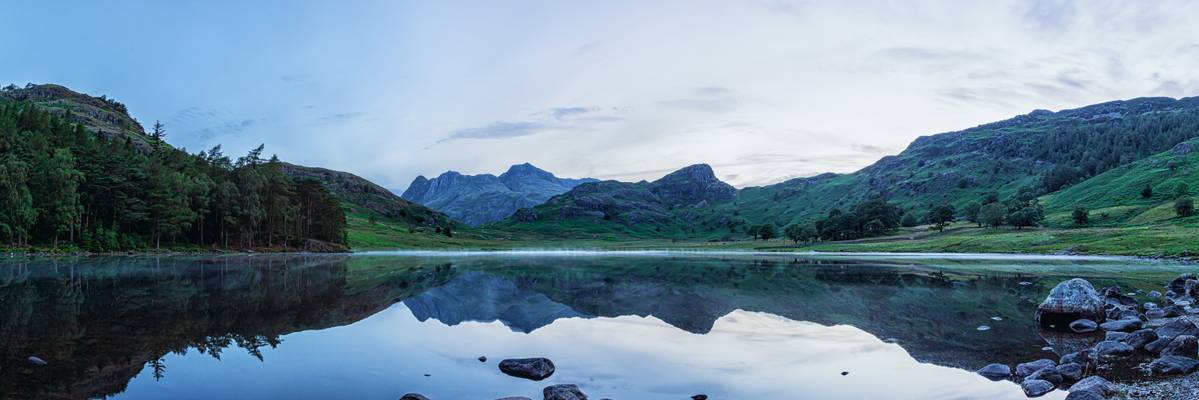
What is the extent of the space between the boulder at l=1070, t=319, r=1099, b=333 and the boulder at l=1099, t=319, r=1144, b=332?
0.30 metres

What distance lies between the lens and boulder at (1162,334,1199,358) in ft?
60.0

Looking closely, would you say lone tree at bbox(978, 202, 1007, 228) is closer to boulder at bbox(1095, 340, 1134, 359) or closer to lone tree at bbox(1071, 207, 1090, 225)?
lone tree at bbox(1071, 207, 1090, 225)

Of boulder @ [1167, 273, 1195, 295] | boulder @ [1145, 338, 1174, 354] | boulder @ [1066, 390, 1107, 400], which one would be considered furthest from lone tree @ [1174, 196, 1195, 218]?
boulder @ [1066, 390, 1107, 400]

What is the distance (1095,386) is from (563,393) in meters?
12.5

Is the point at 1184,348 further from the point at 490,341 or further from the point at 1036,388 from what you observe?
the point at 490,341

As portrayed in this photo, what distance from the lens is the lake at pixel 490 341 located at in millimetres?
15281

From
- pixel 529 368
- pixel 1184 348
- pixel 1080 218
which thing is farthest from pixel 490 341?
pixel 1080 218

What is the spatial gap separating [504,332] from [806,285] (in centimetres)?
3119

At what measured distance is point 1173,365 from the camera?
1686 centimetres

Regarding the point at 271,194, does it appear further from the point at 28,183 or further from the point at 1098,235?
the point at 1098,235

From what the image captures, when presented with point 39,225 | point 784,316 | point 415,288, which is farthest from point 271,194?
point 784,316

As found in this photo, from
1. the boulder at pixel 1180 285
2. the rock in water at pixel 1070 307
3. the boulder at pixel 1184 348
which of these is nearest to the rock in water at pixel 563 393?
the boulder at pixel 1184 348

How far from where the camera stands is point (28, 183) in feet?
267

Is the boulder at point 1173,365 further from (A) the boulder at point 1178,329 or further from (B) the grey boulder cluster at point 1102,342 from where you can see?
(A) the boulder at point 1178,329
